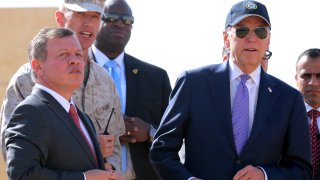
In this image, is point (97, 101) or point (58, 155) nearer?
point (58, 155)

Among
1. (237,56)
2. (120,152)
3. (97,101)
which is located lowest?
(120,152)

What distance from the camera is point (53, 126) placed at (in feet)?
14.7

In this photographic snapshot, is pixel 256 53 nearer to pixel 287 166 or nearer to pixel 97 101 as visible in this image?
pixel 287 166

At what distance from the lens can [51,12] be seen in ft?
34.8

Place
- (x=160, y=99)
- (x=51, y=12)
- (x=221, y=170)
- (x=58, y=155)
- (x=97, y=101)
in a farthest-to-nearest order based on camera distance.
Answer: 1. (x=51, y=12)
2. (x=160, y=99)
3. (x=97, y=101)
4. (x=221, y=170)
5. (x=58, y=155)

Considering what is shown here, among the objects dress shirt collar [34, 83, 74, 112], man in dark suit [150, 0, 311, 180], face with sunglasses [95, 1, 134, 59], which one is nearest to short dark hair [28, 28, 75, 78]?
dress shirt collar [34, 83, 74, 112]

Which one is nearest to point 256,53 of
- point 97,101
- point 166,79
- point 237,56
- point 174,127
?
point 237,56

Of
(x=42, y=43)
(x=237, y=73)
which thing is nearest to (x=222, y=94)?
(x=237, y=73)

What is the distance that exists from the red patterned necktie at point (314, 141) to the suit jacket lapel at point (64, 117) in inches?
88.5

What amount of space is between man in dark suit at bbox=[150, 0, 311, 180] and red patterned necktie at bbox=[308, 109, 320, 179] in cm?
84

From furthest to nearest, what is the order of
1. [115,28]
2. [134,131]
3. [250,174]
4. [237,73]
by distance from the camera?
[115,28] < [134,131] < [237,73] < [250,174]

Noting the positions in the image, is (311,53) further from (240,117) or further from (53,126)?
(53,126)

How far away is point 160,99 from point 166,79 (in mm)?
212

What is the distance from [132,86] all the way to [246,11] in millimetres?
1474
